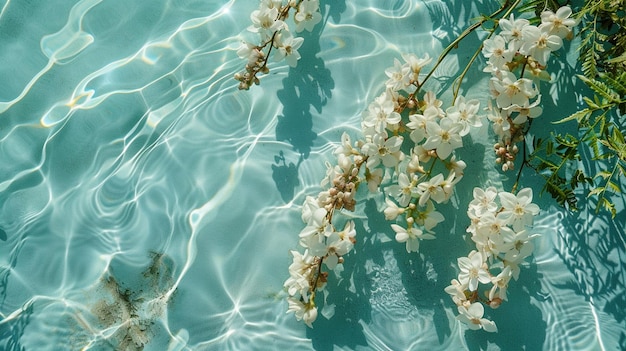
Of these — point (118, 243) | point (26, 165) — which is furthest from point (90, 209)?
point (26, 165)

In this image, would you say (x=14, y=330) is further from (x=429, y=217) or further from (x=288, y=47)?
(x=429, y=217)

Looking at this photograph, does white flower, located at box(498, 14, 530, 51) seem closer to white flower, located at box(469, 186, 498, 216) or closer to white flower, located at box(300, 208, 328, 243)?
white flower, located at box(469, 186, 498, 216)

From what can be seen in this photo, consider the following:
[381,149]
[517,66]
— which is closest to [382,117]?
[381,149]

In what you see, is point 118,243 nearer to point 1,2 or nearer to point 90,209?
point 90,209

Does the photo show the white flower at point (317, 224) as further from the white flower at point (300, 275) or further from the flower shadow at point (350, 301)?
the flower shadow at point (350, 301)

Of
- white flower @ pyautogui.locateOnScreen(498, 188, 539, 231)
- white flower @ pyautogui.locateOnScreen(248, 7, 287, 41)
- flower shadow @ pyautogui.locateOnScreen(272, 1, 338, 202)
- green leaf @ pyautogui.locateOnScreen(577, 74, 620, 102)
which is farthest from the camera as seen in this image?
flower shadow @ pyautogui.locateOnScreen(272, 1, 338, 202)

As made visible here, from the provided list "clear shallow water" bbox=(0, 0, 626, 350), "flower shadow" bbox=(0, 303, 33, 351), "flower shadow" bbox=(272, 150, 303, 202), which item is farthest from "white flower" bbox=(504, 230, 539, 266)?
"flower shadow" bbox=(0, 303, 33, 351)
